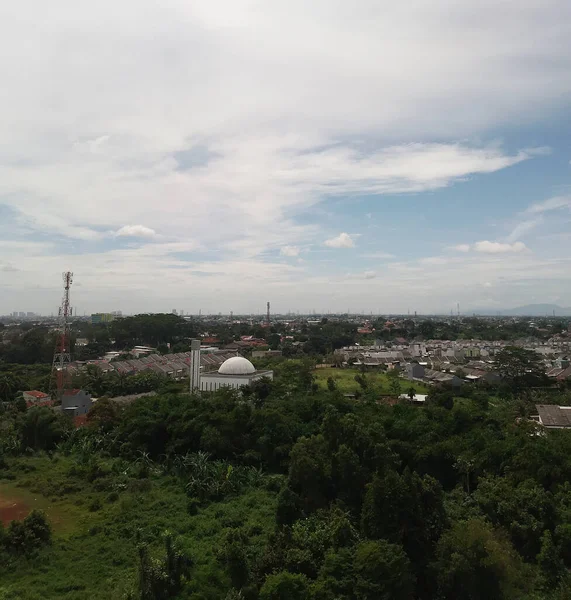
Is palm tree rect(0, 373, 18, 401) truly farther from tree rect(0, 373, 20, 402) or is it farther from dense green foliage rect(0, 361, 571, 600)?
dense green foliage rect(0, 361, 571, 600)

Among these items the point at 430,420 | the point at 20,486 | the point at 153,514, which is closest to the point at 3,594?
the point at 153,514

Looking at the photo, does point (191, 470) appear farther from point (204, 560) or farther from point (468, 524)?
point (468, 524)

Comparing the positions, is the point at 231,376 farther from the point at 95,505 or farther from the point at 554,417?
the point at 554,417

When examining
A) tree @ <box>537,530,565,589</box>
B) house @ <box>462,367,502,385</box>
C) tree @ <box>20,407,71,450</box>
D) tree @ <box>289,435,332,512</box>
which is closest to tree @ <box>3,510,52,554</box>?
tree @ <box>289,435,332,512</box>

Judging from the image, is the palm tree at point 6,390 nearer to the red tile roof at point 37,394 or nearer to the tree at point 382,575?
the red tile roof at point 37,394

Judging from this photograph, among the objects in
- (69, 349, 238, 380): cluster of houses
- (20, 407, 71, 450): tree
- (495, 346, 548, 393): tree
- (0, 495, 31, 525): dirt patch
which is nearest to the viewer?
(0, 495, 31, 525): dirt patch

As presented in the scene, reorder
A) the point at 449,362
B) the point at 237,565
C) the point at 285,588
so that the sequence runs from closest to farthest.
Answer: the point at 285,588 < the point at 237,565 < the point at 449,362

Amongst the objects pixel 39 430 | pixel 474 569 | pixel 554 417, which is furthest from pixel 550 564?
pixel 39 430
